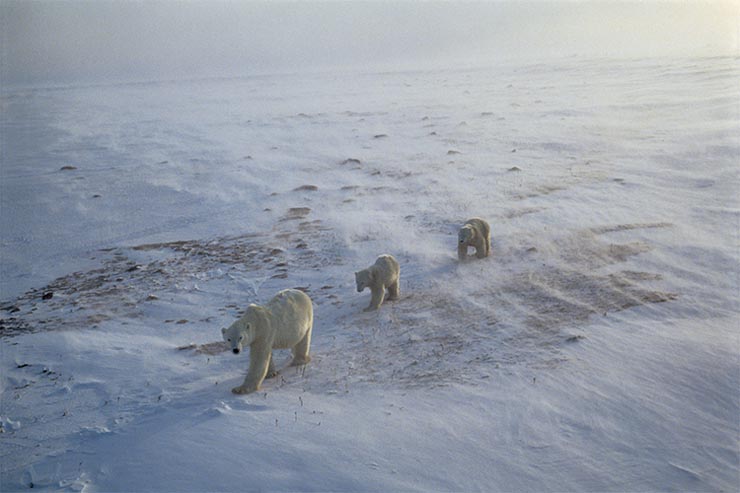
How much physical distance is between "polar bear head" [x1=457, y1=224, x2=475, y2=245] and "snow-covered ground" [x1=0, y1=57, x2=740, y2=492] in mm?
452

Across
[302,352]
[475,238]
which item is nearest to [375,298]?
[302,352]

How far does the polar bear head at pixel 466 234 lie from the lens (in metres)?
8.68

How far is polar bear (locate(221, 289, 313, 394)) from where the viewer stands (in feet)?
18.5

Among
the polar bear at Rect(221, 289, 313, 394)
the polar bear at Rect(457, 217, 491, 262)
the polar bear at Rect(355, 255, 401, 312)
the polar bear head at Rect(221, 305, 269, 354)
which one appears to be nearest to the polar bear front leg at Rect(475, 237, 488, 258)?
the polar bear at Rect(457, 217, 491, 262)

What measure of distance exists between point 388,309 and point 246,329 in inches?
98.3

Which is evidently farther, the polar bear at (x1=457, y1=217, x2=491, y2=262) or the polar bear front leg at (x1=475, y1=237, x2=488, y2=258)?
the polar bear front leg at (x1=475, y1=237, x2=488, y2=258)

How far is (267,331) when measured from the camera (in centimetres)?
588

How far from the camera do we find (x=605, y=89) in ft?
78.7

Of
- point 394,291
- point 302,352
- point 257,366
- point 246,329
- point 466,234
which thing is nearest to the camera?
point 246,329

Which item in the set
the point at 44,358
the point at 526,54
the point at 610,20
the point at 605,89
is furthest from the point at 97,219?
the point at 610,20

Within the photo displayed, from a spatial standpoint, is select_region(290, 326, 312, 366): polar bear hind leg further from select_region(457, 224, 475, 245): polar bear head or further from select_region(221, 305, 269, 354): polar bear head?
select_region(457, 224, 475, 245): polar bear head

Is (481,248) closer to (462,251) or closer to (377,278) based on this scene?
(462,251)

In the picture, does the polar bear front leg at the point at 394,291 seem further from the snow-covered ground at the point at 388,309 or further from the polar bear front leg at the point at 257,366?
the polar bear front leg at the point at 257,366

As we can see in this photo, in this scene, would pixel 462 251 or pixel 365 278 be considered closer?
pixel 365 278
